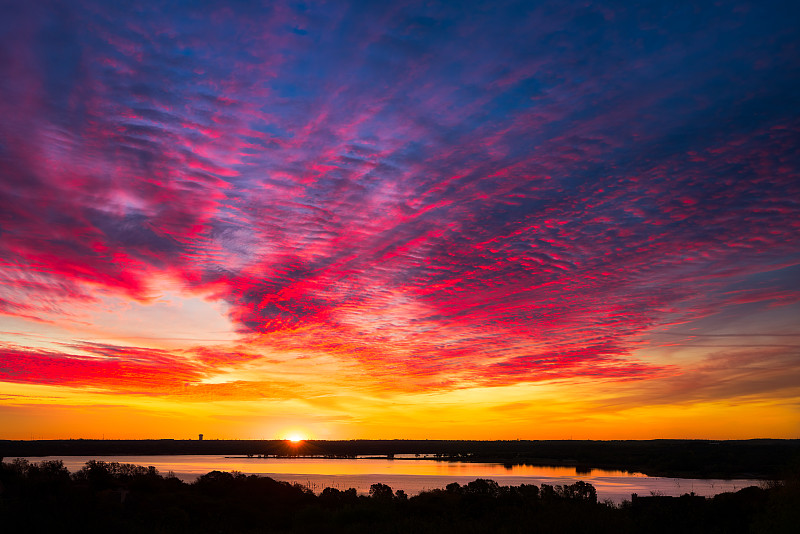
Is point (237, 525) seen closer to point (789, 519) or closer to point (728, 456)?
point (789, 519)

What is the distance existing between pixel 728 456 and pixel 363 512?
90.8 meters

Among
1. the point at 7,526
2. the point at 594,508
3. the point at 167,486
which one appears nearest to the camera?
the point at 7,526

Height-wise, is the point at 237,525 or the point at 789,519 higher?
the point at 789,519

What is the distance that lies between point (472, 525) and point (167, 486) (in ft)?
86.2

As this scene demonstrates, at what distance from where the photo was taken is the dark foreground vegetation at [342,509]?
21.2 metres

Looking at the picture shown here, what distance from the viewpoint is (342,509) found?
30141mm

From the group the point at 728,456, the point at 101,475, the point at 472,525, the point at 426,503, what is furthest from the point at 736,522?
the point at 728,456

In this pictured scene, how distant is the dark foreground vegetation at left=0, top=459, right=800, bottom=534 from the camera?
21188 mm

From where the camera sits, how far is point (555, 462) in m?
106

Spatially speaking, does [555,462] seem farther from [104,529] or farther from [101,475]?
[104,529]

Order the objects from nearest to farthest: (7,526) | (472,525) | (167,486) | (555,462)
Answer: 1. (7,526)
2. (472,525)
3. (167,486)
4. (555,462)

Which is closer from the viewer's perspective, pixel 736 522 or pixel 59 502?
pixel 59 502

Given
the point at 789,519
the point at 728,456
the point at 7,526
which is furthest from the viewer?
the point at 728,456

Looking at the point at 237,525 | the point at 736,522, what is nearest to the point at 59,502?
the point at 237,525
